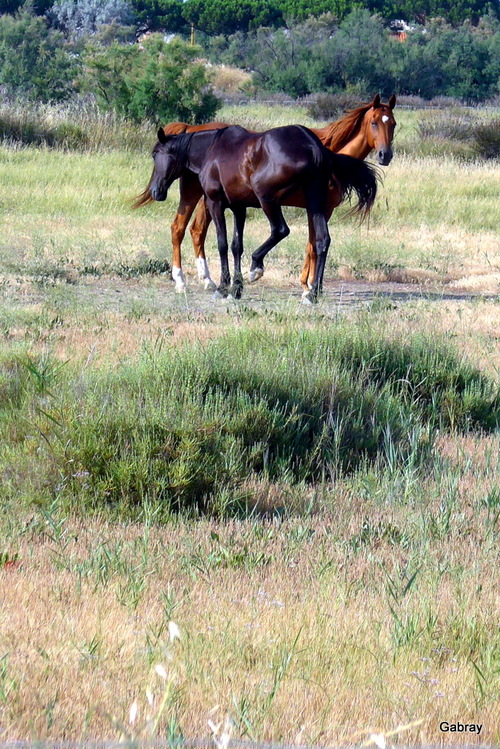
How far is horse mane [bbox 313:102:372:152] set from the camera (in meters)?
10.8

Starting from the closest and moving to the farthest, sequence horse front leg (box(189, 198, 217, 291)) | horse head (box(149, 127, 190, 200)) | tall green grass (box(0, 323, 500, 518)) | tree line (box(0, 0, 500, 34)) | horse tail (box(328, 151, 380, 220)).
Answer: tall green grass (box(0, 323, 500, 518))
horse tail (box(328, 151, 380, 220))
horse head (box(149, 127, 190, 200))
horse front leg (box(189, 198, 217, 291))
tree line (box(0, 0, 500, 34))

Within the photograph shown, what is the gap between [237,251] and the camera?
34.8 ft

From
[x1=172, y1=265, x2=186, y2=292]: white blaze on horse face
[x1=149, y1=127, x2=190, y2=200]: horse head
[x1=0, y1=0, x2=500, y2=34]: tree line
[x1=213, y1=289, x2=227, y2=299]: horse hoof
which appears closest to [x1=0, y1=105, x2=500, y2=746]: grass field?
[x1=213, y1=289, x2=227, y2=299]: horse hoof

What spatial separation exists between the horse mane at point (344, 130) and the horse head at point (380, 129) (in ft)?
0.66

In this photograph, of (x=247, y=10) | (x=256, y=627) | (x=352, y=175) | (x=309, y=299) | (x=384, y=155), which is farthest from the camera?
(x=247, y=10)

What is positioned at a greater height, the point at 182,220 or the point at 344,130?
the point at 344,130

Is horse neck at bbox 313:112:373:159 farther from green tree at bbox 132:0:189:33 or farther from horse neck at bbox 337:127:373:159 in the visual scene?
green tree at bbox 132:0:189:33

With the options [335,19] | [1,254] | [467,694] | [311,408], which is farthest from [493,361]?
[335,19]

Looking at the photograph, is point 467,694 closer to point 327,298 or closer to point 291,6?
point 327,298

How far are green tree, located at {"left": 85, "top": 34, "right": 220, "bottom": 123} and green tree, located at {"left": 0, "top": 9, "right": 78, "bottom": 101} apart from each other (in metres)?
5.95

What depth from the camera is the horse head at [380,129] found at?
404 inches

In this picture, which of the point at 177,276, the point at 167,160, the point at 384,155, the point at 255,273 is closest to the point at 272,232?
the point at 255,273

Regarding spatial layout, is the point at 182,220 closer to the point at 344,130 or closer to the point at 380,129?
the point at 344,130

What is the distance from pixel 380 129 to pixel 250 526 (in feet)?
22.6
